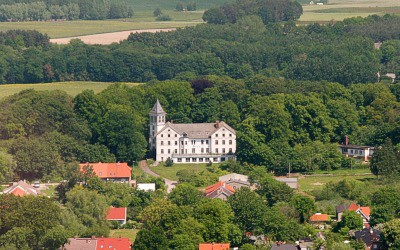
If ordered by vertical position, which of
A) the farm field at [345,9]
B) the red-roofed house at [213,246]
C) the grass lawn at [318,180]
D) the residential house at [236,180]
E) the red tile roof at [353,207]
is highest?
the red-roofed house at [213,246]

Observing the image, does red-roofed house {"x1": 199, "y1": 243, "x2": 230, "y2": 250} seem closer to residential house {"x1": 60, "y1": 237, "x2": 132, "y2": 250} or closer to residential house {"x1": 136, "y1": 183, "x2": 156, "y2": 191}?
residential house {"x1": 60, "y1": 237, "x2": 132, "y2": 250}

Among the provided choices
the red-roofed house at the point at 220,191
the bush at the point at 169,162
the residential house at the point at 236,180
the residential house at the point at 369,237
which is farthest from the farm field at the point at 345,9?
the residential house at the point at 369,237

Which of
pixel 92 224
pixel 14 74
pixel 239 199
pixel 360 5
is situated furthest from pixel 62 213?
pixel 360 5

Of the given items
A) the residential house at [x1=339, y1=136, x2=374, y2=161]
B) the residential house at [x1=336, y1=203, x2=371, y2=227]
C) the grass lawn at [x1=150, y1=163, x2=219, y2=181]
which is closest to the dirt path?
the grass lawn at [x1=150, y1=163, x2=219, y2=181]

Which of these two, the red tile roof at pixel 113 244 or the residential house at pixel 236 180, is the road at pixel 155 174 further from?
the red tile roof at pixel 113 244

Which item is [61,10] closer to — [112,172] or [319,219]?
[112,172]

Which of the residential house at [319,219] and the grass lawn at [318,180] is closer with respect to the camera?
the residential house at [319,219]
